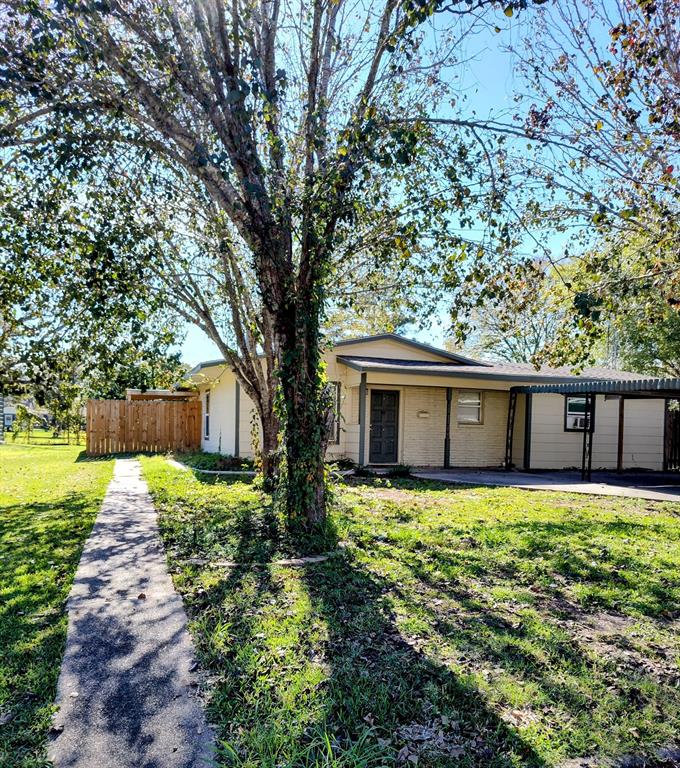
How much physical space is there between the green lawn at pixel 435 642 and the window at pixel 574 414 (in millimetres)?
9550

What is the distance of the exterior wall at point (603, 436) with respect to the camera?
16.0 meters

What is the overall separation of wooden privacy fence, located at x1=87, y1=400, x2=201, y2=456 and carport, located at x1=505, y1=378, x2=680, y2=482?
421 inches

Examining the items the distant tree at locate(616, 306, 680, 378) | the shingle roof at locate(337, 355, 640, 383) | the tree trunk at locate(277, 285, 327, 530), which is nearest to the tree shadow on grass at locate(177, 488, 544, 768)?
the tree trunk at locate(277, 285, 327, 530)

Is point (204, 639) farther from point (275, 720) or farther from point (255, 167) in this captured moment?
point (255, 167)

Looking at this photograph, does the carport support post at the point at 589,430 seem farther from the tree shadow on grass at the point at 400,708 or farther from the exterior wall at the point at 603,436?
the tree shadow on grass at the point at 400,708

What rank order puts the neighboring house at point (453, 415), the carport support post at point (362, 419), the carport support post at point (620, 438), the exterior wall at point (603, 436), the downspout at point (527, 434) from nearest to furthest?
the carport support post at point (362, 419) < the neighboring house at point (453, 415) < the carport support post at point (620, 438) < the downspout at point (527, 434) < the exterior wall at point (603, 436)

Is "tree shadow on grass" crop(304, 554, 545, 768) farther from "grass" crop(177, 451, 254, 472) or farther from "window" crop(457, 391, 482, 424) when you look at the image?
"window" crop(457, 391, 482, 424)

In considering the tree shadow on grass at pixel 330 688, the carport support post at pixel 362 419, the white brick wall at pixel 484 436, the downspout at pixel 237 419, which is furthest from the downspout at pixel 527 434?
the tree shadow on grass at pixel 330 688

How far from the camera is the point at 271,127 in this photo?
600cm

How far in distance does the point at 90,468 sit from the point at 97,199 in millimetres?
8731

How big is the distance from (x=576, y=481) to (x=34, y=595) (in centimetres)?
1183

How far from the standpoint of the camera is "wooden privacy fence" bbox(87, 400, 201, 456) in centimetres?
1780

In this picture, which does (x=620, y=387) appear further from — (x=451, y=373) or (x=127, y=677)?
(x=127, y=677)

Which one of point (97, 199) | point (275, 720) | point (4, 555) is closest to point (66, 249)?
point (97, 199)
